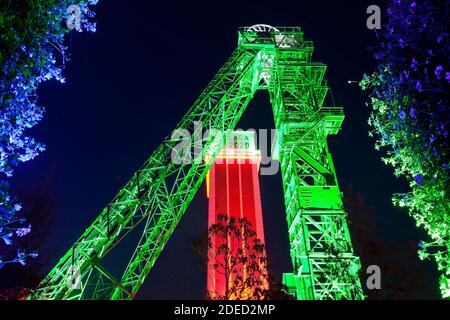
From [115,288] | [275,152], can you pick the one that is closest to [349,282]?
[275,152]

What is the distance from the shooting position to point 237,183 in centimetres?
4069

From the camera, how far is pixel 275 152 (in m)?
14.8

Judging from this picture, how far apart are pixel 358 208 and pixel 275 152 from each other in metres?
5.79

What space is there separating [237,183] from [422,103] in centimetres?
3390

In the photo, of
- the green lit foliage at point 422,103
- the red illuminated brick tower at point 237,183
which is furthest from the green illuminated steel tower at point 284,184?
the red illuminated brick tower at point 237,183

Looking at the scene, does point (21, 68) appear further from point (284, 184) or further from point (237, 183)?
point (237, 183)

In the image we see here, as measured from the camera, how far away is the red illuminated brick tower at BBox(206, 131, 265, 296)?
37.7 metres

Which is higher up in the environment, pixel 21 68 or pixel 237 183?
pixel 237 183

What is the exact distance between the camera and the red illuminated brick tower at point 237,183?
37719mm

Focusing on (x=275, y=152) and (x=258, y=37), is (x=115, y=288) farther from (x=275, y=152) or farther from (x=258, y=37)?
(x=258, y=37)

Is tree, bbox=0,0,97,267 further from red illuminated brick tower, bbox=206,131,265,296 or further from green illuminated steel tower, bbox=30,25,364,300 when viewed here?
red illuminated brick tower, bbox=206,131,265,296

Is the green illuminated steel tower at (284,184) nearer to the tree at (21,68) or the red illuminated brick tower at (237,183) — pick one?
the tree at (21,68)

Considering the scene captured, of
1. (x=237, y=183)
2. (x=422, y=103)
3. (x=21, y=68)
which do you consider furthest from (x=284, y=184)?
(x=237, y=183)

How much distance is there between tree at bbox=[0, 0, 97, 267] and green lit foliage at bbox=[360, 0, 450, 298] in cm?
774
